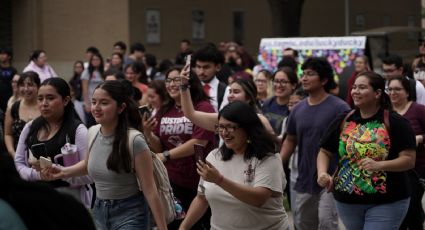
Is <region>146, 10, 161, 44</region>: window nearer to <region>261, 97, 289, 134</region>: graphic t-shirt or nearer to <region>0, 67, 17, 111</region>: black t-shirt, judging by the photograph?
<region>0, 67, 17, 111</region>: black t-shirt

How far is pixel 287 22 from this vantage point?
33.1 m

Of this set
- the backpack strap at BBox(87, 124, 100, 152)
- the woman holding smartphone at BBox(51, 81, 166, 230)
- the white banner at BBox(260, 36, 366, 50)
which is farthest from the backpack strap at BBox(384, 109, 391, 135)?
the white banner at BBox(260, 36, 366, 50)

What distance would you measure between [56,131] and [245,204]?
1843 millimetres

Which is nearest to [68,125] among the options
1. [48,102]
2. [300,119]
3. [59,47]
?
[48,102]

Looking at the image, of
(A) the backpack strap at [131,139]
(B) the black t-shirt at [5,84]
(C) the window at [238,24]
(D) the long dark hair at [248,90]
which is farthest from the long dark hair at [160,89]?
(C) the window at [238,24]

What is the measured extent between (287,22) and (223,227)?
27618 millimetres

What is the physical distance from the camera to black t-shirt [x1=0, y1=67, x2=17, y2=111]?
1412 cm

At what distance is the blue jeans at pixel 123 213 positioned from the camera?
20.5ft

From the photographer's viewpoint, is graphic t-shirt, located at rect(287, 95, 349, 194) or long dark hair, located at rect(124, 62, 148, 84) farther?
long dark hair, located at rect(124, 62, 148, 84)

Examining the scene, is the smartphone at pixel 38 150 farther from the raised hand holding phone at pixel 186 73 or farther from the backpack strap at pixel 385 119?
the backpack strap at pixel 385 119

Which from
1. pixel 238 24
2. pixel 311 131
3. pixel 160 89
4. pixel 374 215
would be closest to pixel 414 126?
pixel 311 131

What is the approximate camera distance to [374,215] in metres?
6.79

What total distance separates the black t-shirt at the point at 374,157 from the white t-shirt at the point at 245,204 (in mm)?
1048

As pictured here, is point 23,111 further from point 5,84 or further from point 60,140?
point 5,84
